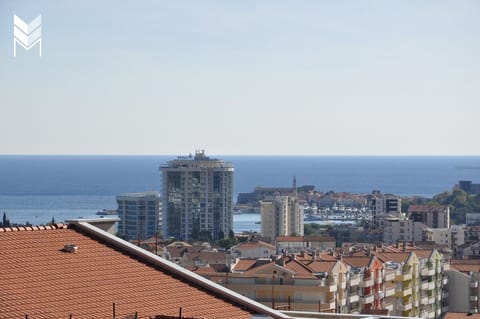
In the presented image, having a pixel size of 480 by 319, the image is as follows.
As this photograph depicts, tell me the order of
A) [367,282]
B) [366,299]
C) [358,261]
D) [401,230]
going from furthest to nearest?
[401,230] < [358,261] < [367,282] < [366,299]

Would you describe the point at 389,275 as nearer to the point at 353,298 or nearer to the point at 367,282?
the point at 367,282

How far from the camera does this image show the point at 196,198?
90312 mm

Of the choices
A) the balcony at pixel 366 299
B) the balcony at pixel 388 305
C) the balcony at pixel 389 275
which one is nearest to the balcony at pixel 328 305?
the balcony at pixel 366 299

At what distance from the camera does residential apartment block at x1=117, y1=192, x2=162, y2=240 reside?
88.3 meters

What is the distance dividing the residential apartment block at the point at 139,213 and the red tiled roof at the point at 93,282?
79319mm

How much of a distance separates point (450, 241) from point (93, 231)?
62430 millimetres

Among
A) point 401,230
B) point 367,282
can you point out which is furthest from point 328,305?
point 401,230

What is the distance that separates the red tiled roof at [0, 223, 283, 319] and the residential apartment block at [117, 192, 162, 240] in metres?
79.3

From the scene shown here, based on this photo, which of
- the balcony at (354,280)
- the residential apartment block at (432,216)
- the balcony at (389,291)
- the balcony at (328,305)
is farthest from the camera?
the residential apartment block at (432,216)

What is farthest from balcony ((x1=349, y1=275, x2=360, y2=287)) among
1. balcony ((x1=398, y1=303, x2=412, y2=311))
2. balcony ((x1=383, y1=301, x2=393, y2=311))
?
balcony ((x1=398, y1=303, x2=412, y2=311))

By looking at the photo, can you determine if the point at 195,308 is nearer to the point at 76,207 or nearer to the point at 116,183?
the point at 76,207

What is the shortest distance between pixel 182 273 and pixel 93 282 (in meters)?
0.85

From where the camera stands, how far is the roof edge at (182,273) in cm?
773

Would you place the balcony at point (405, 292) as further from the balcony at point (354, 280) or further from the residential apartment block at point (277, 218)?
the residential apartment block at point (277, 218)
